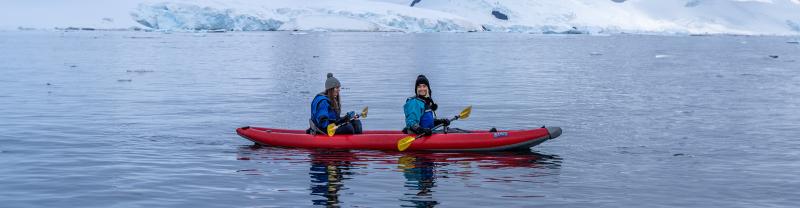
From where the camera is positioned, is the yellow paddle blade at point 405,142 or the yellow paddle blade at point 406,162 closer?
the yellow paddle blade at point 406,162

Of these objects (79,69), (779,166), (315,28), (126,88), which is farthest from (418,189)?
(315,28)

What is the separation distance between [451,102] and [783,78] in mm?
17324

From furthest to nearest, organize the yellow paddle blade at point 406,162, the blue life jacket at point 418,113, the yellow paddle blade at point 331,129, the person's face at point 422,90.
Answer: the yellow paddle blade at point 331,129
the blue life jacket at point 418,113
the person's face at point 422,90
the yellow paddle blade at point 406,162

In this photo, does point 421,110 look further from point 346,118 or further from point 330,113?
point 330,113

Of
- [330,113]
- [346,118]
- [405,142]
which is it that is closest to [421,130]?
[405,142]

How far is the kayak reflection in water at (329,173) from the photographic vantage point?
39.0 feet

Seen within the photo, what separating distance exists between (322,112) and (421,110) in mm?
1583

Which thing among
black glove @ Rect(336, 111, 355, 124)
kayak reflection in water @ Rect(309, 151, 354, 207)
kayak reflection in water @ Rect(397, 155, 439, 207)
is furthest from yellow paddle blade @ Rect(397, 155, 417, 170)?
black glove @ Rect(336, 111, 355, 124)

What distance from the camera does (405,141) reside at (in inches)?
615

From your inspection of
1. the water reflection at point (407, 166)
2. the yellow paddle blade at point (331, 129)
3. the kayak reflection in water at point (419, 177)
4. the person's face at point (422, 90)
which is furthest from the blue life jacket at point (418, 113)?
the yellow paddle blade at point (331, 129)

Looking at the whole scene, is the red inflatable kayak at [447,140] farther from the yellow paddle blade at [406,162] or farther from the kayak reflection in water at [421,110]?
the yellow paddle blade at [406,162]

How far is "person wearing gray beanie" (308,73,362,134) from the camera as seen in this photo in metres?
15.7

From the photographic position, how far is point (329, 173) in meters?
13.8

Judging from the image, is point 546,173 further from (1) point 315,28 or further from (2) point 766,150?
(1) point 315,28
